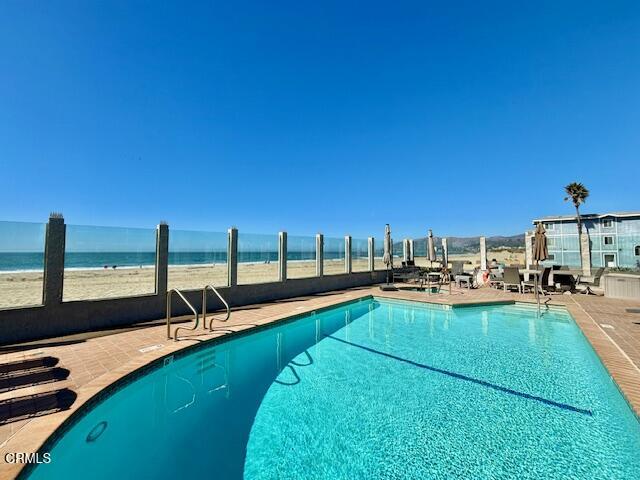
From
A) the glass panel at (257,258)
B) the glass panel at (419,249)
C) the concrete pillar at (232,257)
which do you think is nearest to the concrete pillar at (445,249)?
the glass panel at (419,249)

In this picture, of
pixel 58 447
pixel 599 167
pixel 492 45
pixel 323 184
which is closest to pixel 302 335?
pixel 58 447

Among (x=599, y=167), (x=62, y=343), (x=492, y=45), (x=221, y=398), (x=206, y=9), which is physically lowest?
(x=221, y=398)

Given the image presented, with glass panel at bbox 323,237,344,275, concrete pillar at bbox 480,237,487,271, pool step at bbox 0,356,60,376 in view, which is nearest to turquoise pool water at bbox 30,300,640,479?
pool step at bbox 0,356,60,376

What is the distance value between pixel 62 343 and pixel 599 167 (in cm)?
3057

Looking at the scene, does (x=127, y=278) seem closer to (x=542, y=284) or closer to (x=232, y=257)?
(x=232, y=257)

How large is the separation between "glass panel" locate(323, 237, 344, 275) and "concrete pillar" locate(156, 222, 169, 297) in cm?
688

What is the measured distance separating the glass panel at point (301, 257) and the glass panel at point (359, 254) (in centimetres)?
259

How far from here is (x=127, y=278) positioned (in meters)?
9.88

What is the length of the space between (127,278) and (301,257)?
6544mm

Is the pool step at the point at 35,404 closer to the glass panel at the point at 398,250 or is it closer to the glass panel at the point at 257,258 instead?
the glass panel at the point at 257,258

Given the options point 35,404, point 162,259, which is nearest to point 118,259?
point 162,259

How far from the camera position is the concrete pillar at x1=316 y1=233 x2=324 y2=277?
12.7 metres

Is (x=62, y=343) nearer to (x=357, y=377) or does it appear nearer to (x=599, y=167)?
(x=357, y=377)

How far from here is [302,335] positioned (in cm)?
710
